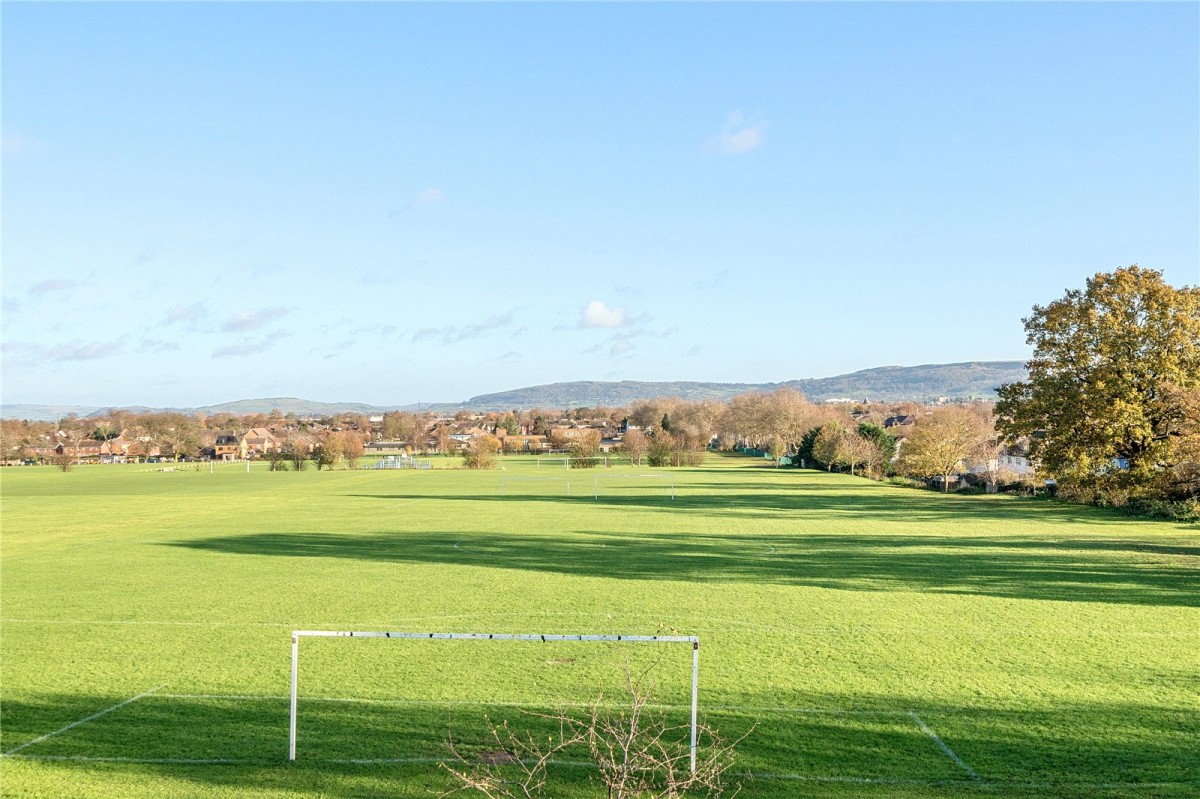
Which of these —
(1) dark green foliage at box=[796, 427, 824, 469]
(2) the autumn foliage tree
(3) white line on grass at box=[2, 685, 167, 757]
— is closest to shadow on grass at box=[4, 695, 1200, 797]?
(3) white line on grass at box=[2, 685, 167, 757]

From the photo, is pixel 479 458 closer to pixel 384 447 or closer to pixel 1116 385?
pixel 1116 385

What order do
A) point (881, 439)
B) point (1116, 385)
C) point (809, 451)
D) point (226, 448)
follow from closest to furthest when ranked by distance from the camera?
point (1116, 385), point (881, 439), point (809, 451), point (226, 448)

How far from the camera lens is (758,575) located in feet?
65.7

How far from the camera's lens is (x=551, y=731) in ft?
29.9

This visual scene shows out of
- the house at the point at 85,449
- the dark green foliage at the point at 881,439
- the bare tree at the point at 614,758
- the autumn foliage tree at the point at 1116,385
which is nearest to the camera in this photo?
the bare tree at the point at 614,758

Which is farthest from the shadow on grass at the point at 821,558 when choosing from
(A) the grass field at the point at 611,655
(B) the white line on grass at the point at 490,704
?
(B) the white line on grass at the point at 490,704

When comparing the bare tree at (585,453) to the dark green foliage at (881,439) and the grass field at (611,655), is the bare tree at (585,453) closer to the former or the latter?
the dark green foliage at (881,439)

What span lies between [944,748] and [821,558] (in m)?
14.5

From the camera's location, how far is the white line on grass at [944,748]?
805cm

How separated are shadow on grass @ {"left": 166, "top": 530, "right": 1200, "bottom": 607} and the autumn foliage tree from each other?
9559 millimetres

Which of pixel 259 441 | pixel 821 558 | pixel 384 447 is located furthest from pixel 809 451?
pixel 259 441

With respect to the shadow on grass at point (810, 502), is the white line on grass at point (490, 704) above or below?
above

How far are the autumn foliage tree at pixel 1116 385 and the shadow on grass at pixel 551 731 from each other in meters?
28.1

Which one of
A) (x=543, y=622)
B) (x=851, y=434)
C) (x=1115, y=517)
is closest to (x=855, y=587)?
(x=543, y=622)
